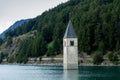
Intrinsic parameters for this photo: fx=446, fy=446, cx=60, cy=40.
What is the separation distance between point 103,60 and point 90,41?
16037mm

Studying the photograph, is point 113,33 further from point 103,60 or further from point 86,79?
point 86,79

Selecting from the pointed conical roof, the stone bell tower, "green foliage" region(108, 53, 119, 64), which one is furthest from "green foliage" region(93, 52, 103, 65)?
the pointed conical roof

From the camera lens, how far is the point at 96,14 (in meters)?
158

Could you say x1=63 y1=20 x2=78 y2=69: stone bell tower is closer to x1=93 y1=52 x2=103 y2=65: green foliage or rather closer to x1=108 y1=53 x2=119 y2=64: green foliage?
x1=108 y1=53 x2=119 y2=64: green foliage

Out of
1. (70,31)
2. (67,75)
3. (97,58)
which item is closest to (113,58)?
(97,58)

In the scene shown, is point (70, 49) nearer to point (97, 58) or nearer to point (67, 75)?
point (67, 75)

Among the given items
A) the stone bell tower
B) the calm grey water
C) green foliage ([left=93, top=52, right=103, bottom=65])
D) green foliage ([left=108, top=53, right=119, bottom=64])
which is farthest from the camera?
green foliage ([left=93, top=52, right=103, bottom=65])

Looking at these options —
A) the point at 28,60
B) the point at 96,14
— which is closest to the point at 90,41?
the point at 96,14

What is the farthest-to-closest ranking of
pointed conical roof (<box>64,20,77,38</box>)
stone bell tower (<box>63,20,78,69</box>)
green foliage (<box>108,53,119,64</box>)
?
1. green foliage (<box>108,53,119,64</box>)
2. pointed conical roof (<box>64,20,77,38</box>)
3. stone bell tower (<box>63,20,78,69</box>)

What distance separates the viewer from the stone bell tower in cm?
9812

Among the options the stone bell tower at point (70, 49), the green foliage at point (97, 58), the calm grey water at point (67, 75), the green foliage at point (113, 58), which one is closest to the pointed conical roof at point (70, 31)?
the stone bell tower at point (70, 49)

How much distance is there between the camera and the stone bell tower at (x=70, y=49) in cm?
9812

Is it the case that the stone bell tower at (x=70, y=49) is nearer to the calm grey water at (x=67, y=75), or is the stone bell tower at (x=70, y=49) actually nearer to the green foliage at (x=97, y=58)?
the calm grey water at (x=67, y=75)

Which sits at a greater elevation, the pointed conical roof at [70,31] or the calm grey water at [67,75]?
the pointed conical roof at [70,31]
